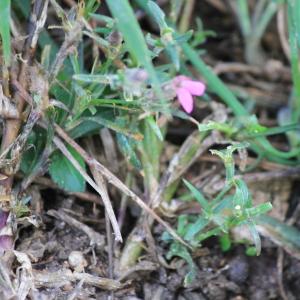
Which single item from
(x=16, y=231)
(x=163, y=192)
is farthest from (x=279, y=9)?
(x=16, y=231)

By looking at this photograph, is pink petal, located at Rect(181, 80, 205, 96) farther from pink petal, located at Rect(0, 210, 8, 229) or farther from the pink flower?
pink petal, located at Rect(0, 210, 8, 229)

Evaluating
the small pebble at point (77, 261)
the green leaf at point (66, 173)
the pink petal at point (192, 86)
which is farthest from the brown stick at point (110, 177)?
the pink petal at point (192, 86)

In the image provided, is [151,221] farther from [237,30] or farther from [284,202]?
[237,30]

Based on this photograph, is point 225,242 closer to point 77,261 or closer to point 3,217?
point 77,261

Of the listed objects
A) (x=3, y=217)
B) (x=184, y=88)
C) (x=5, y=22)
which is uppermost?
(x=5, y=22)

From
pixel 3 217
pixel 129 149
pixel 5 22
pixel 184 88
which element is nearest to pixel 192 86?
pixel 184 88

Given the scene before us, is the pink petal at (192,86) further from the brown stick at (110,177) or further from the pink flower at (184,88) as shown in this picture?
the brown stick at (110,177)

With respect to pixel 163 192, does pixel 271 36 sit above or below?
above

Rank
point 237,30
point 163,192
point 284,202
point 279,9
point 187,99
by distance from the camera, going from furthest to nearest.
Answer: point 237,30, point 279,9, point 284,202, point 163,192, point 187,99

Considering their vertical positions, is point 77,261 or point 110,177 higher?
point 110,177
